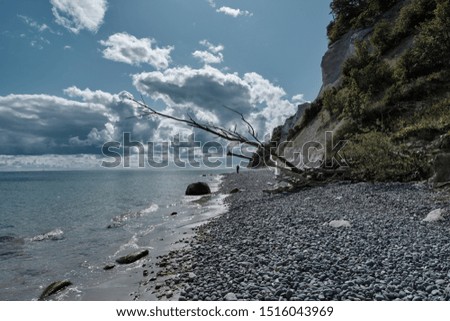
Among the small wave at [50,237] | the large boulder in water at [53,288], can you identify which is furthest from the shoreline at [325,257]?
the small wave at [50,237]

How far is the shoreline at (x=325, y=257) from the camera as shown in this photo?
15.3ft

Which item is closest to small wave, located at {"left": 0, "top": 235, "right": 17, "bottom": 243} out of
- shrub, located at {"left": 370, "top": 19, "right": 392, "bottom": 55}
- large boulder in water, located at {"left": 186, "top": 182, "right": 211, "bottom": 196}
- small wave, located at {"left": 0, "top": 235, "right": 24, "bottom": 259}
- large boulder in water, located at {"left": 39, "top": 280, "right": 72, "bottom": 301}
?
small wave, located at {"left": 0, "top": 235, "right": 24, "bottom": 259}

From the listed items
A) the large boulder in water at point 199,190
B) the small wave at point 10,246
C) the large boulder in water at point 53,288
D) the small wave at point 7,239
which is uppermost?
the large boulder in water at point 199,190

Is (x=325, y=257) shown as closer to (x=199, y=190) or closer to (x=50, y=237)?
(x=50, y=237)

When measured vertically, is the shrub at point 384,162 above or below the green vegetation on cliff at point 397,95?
below

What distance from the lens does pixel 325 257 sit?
5840mm

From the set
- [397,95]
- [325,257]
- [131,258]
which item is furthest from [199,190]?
[325,257]

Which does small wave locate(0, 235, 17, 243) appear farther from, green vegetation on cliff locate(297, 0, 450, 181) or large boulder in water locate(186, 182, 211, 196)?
green vegetation on cliff locate(297, 0, 450, 181)

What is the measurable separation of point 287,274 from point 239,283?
34.1 inches

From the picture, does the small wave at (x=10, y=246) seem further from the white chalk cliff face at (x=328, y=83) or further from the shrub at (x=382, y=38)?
the shrub at (x=382, y=38)

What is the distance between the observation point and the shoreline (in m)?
4.65

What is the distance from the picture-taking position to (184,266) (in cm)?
751

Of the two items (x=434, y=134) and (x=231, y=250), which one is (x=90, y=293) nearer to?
(x=231, y=250)
